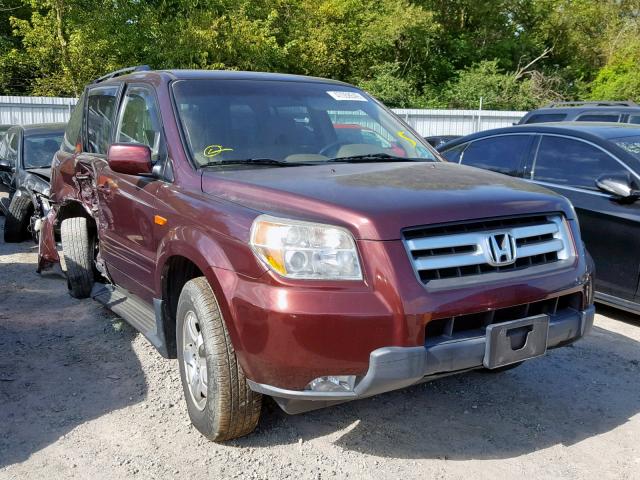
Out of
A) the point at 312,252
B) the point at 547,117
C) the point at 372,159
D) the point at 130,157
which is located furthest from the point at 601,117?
the point at 312,252

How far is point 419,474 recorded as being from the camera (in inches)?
122

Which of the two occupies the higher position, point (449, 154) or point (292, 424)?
point (449, 154)

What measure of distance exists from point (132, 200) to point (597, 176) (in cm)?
390

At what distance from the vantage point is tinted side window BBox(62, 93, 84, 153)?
5645 millimetres

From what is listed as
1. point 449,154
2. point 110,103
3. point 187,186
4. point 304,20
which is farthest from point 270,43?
point 187,186

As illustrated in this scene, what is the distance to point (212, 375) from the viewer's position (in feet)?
10.1

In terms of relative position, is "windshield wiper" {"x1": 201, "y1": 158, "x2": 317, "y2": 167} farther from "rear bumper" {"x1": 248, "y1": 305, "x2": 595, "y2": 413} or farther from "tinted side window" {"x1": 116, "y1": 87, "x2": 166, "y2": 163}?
"rear bumper" {"x1": 248, "y1": 305, "x2": 595, "y2": 413}

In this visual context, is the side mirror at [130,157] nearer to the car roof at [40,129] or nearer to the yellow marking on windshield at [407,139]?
the yellow marking on windshield at [407,139]

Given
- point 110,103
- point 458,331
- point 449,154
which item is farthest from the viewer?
point 449,154

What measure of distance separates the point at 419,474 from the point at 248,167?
1846 millimetres

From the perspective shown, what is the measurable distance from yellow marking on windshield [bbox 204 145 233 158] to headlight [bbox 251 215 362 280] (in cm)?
105

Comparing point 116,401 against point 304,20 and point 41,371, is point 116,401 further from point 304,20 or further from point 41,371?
point 304,20

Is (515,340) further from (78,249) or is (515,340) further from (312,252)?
(78,249)

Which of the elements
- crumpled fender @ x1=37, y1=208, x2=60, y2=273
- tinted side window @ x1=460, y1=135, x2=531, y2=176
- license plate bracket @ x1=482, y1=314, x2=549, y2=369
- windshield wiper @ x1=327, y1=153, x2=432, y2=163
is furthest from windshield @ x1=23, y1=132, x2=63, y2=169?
license plate bracket @ x1=482, y1=314, x2=549, y2=369
